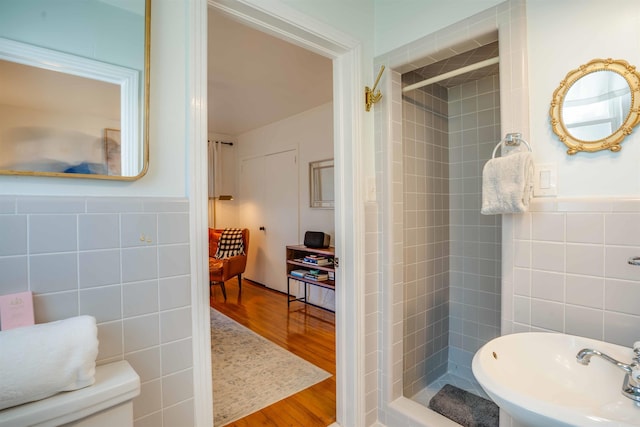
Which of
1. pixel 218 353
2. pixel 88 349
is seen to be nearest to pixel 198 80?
pixel 88 349

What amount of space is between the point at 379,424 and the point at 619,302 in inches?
52.0

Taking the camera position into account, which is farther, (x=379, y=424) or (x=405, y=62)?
(x=379, y=424)

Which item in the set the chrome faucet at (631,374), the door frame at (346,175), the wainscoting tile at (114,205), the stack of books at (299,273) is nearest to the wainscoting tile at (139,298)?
the wainscoting tile at (114,205)

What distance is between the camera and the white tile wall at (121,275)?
860 mm

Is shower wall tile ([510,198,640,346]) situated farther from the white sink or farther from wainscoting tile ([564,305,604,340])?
the white sink

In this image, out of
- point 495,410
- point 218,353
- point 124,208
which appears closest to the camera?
point 124,208

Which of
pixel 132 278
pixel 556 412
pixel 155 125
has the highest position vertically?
pixel 155 125

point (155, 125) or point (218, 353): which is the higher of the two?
point (155, 125)

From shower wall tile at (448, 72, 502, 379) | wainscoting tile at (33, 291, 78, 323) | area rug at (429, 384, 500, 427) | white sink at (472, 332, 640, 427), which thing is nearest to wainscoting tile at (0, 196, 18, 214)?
wainscoting tile at (33, 291, 78, 323)

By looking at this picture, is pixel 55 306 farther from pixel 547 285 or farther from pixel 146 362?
pixel 547 285

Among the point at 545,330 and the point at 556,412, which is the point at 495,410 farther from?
the point at 556,412

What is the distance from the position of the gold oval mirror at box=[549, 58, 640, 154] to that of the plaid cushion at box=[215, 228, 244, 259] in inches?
154

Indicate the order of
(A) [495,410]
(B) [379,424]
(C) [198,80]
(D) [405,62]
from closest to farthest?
1. (C) [198,80]
2. (D) [405,62]
3. (B) [379,424]
4. (A) [495,410]

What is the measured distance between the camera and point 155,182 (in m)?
1.06
